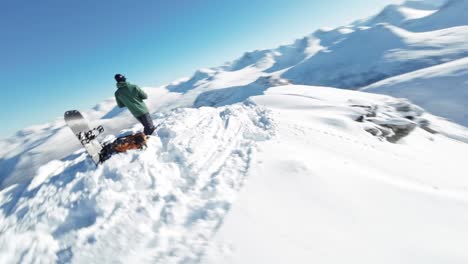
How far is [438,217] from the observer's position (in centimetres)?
542

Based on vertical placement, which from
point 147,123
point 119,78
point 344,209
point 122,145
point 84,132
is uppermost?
point 119,78

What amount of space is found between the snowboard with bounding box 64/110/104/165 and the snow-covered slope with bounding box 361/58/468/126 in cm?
2385

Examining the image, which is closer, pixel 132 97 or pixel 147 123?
pixel 132 97

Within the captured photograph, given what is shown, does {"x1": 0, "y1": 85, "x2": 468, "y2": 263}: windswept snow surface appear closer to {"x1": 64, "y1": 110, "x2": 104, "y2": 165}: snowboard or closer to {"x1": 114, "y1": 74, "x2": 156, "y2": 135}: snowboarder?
{"x1": 64, "y1": 110, "x2": 104, "y2": 165}: snowboard

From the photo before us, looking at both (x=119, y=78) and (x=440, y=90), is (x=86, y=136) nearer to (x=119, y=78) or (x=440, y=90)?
(x=119, y=78)

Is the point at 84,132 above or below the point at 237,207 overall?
above

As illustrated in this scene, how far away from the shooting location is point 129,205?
555 cm

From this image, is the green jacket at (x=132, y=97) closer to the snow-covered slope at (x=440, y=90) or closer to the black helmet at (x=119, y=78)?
the black helmet at (x=119, y=78)

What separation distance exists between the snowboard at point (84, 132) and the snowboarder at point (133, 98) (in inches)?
53.8

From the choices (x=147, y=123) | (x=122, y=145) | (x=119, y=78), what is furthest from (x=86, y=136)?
(x=147, y=123)

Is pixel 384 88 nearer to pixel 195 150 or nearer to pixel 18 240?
pixel 195 150

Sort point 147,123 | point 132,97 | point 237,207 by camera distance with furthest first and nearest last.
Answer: point 147,123 < point 132,97 < point 237,207

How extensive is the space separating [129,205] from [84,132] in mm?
3678

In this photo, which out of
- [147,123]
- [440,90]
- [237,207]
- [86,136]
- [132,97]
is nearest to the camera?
[237,207]
